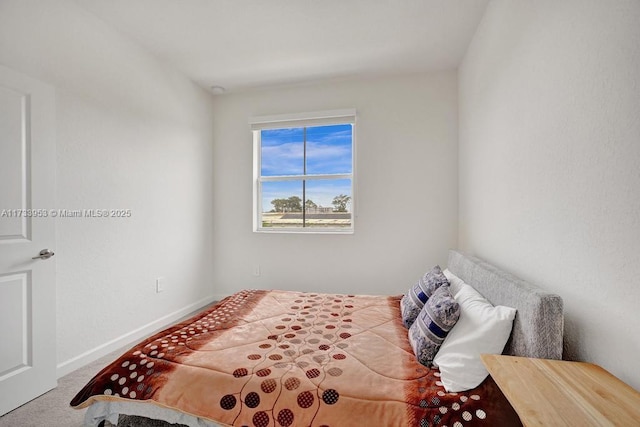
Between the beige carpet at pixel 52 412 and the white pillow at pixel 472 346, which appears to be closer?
the white pillow at pixel 472 346

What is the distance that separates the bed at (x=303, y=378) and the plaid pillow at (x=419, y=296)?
107mm

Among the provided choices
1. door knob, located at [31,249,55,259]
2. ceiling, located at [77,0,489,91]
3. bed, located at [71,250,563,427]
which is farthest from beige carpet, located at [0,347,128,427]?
ceiling, located at [77,0,489,91]

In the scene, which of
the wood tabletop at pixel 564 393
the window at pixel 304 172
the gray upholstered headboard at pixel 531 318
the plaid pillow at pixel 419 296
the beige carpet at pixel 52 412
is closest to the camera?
the wood tabletop at pixel 564 393

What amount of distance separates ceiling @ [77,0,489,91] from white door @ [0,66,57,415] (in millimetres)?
929

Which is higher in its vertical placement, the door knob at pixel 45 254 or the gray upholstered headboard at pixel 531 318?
the door knob at pixel 45 254

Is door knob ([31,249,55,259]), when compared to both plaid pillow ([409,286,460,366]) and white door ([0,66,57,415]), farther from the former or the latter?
plaid pillow ([409,286,460,366])

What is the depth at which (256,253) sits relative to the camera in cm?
364

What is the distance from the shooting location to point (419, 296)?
6.08ft

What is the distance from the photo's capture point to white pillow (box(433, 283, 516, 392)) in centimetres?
120

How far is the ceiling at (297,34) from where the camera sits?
2191mm

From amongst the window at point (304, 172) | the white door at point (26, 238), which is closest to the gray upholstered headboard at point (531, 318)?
the window at point (304, 172)

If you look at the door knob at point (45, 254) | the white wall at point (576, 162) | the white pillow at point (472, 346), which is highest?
the white wall at point (576, 162)

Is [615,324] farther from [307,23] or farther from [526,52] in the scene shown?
[307,23]

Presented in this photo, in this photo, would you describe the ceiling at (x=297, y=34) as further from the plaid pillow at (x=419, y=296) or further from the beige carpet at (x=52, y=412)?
the beige carpet at (x=52, y=412)
